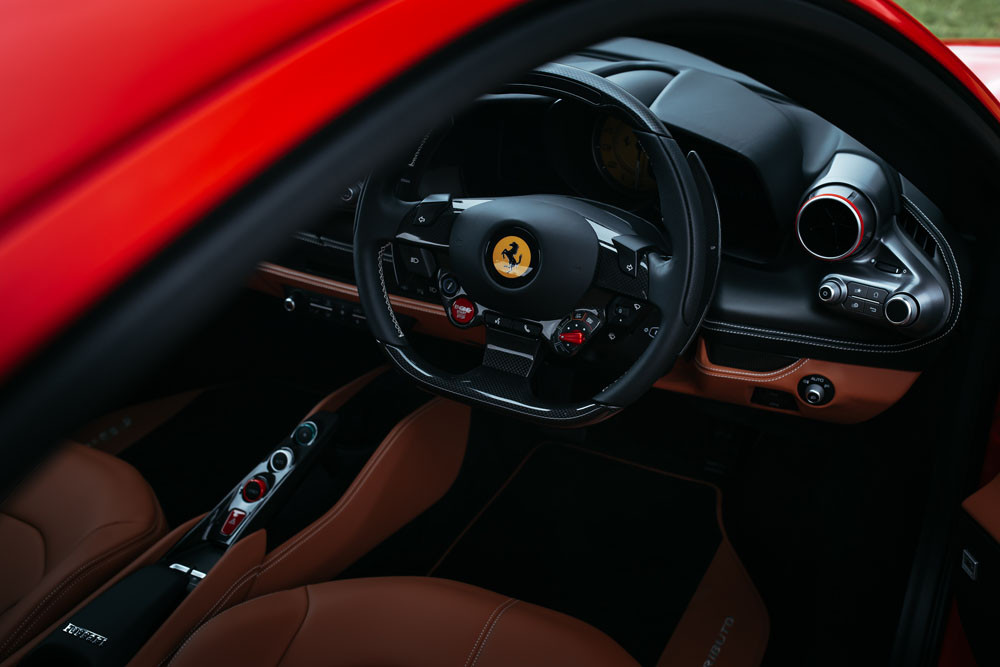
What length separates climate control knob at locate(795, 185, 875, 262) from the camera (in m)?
1.31

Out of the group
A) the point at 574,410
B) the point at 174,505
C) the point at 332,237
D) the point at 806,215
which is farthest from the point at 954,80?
the point at 174,505

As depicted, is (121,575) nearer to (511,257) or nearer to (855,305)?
(511,257)

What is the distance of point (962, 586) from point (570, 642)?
0.67m

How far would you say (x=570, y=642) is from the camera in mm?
1239

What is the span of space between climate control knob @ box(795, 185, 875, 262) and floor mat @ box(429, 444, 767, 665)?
85cm

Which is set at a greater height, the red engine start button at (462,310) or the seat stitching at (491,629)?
the red engine start button at (462,310)

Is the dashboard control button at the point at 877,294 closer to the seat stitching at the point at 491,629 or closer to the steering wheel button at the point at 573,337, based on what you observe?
the steering wheel button at the point at 573,337

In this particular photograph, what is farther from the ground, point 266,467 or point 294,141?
A: point 294,141

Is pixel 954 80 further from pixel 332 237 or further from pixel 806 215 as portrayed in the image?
pixel 332 237

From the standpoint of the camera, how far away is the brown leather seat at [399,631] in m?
1.18

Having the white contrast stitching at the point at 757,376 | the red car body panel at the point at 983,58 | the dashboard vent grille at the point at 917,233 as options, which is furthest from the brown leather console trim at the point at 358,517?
the red car body panel at the point at 983,58

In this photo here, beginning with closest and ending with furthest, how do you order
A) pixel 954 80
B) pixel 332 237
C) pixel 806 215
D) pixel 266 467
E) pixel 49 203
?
pixel 49 203
pixel 954 80
pixel 806 215
pixel 266 467
pixel 332 237

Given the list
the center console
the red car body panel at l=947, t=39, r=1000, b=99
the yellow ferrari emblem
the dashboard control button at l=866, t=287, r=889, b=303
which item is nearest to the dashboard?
the dashboard control button at l=866, t=287, r=889, b=303

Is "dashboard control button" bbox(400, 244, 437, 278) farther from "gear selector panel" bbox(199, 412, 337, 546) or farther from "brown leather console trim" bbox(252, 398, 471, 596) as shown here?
"gear selector panel" bbox(199, 412, 337, 546)
